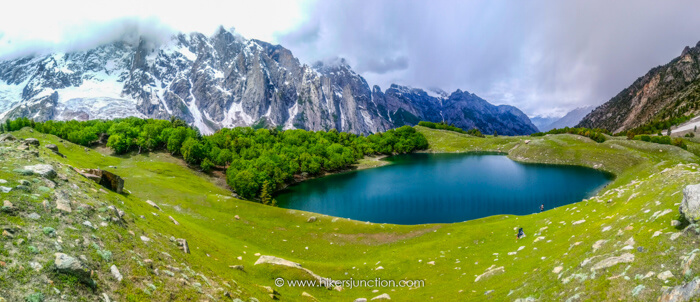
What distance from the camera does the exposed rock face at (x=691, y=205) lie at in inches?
553

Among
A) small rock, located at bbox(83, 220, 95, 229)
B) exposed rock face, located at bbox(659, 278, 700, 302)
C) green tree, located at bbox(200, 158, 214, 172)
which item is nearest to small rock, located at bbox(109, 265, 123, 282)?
small rock, located at bbox(83, 220, 95, 229)

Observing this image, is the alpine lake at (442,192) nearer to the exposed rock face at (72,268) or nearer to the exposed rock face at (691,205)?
the exposed rock face at (691,205)

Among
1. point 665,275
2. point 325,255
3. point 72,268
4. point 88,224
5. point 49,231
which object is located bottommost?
point 325,255

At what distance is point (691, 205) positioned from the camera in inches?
568

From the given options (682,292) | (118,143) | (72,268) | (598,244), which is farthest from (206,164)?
(682,292)

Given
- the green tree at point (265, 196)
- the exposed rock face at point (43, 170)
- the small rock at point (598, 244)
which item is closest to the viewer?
the exposed rock face at point (43, 170)

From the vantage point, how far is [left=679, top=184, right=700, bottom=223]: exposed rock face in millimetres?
14055

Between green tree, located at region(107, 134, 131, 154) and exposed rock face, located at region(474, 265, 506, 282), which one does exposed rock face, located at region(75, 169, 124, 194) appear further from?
green tree, located at region(107, 134, 131, 154)

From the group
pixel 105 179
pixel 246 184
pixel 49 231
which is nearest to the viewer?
pixel 49 231

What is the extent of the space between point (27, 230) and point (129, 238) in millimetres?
5367

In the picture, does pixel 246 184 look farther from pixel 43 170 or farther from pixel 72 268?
pixel 72 268

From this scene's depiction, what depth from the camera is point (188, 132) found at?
13875 centimetres

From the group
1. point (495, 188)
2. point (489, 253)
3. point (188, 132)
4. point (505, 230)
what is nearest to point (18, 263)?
point (489, 253)

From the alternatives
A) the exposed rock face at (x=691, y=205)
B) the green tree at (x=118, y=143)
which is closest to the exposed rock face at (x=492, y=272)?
the exposed rock face at (x=691, y=205)
